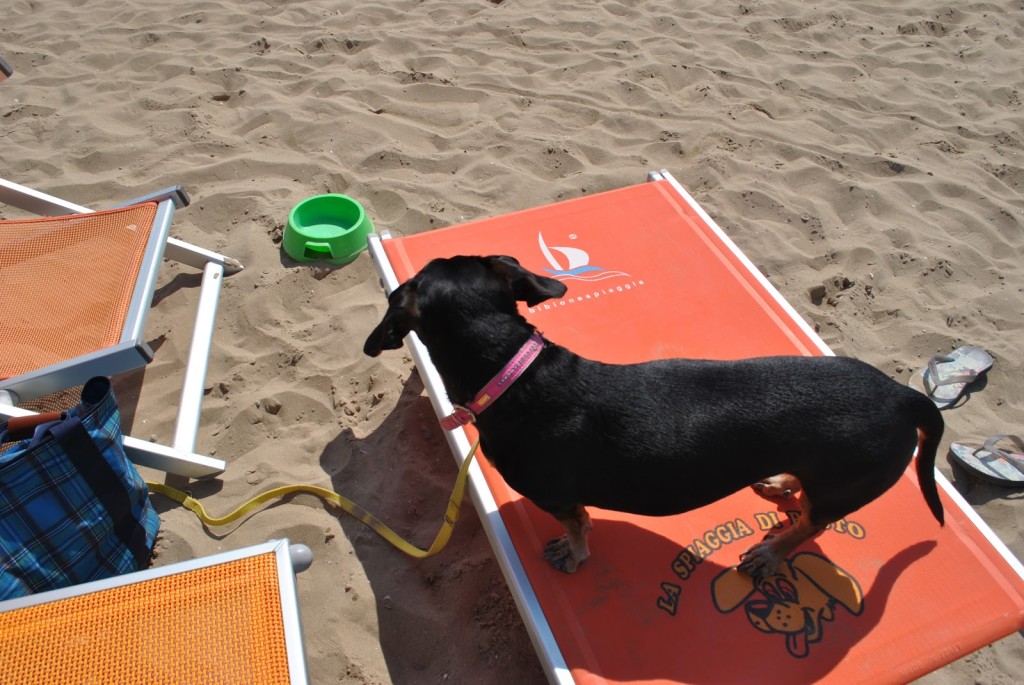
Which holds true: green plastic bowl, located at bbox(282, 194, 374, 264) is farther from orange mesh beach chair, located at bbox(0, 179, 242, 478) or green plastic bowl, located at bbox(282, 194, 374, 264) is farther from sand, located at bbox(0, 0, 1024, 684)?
orange mesh beach chair, located at bbox(0, 179, 242, 478)

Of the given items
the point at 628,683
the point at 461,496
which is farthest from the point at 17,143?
the point at 628,683

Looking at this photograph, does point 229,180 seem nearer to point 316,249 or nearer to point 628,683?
Answer: point 316,249

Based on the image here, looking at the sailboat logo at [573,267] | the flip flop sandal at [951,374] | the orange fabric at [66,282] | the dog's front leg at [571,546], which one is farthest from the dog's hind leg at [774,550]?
the orange fabric at [66,282]

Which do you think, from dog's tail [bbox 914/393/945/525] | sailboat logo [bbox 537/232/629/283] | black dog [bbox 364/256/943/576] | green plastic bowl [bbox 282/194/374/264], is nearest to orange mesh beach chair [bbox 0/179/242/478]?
green plastic bowl [bbox 282/194/374/264]

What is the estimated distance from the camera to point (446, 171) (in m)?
4.70

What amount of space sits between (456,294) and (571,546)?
1.06m

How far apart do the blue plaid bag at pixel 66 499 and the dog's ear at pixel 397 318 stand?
1.02 metres

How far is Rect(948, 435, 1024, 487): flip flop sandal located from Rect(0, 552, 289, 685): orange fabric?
3020 millimetres

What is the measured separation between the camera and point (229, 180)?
4.58 metres

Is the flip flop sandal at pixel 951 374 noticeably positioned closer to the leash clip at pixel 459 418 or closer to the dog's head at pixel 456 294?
the dog's head at pixel 456 294

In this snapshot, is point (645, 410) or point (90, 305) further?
point (90, 305)

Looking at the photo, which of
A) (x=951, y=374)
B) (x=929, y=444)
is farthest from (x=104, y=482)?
(x=951, y=374)

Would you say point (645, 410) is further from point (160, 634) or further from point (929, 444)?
point (160, 634)

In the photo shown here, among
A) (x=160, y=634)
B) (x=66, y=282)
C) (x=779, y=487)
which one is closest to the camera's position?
(x=160, y=634)
